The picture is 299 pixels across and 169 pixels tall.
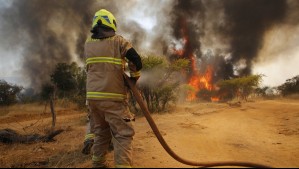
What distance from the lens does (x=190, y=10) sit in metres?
28.7

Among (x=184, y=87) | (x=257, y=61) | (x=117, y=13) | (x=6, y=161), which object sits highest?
(x=117, y=13)

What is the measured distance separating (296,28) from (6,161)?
2608 centimetres

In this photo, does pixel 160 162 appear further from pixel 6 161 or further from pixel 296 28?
pixel 296 28

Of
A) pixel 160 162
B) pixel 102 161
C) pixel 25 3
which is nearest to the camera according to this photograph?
pixel 102 161

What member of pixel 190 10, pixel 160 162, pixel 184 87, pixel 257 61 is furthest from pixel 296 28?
pixel 160 162

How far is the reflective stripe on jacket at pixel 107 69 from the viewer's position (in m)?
4.09

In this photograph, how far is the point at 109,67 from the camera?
413cm

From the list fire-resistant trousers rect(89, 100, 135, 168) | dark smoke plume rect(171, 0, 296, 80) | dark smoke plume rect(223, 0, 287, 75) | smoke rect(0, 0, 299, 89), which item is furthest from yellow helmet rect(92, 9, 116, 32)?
dark smoke plume rect(223, 0, 287, 75)

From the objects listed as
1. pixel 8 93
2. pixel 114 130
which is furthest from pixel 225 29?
pixel 114 130

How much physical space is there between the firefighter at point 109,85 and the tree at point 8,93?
60.9 ft

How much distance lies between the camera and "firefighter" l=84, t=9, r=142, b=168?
402 centimetres

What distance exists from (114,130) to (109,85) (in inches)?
25.3

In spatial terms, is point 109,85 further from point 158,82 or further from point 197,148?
point 158,82

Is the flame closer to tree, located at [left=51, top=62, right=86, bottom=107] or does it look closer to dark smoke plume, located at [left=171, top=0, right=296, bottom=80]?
dark smoke plume, located at [left=171, top=0, right=296, bottom=80]
